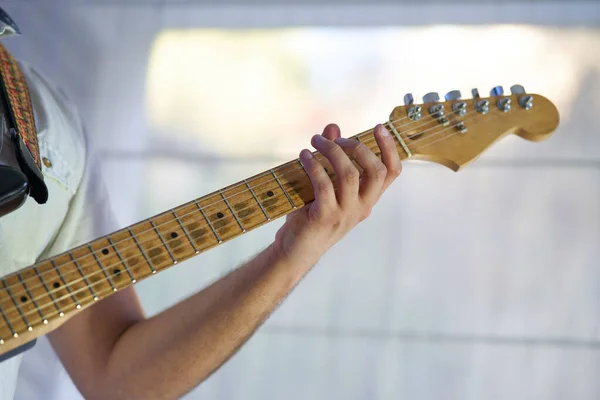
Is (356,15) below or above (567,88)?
above

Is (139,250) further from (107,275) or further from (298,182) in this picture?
(298,182)

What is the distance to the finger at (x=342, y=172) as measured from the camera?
678mm

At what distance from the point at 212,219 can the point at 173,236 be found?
4cm

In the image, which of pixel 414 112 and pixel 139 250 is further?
pixel 414 112

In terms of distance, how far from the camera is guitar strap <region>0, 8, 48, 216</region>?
655 mm

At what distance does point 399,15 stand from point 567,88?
1.54 ft

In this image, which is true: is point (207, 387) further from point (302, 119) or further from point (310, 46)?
point (310, 46)

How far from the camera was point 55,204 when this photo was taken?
0.84 metres

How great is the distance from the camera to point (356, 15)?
6.06 feet

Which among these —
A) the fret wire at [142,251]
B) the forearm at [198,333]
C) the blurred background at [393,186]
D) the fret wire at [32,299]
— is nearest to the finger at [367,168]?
the forearm at [198,333]

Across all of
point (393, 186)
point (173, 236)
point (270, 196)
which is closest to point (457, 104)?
point (270, 196)

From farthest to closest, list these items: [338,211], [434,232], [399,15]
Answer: [399,15] → [434,232] → [338,211]

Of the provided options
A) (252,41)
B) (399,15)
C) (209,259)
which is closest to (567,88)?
(399,15)

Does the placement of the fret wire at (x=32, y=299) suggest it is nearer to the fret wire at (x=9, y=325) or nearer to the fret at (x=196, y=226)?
the fret wire at (x=9, y=325)
